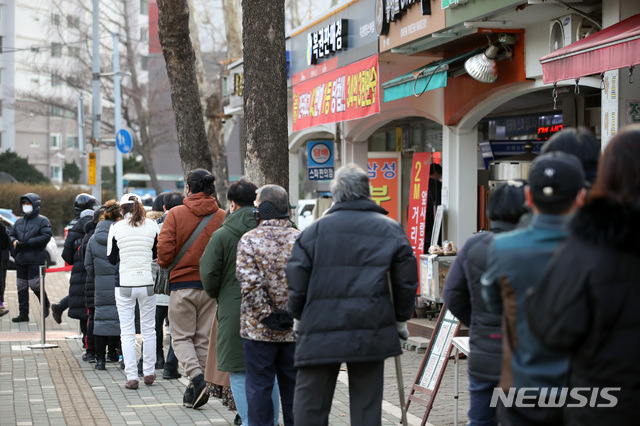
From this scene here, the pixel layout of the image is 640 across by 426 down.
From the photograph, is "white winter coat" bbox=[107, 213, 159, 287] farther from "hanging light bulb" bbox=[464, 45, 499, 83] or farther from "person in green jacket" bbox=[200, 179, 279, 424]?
"hanging light bulb" bbox=[464, 45, 499, 83]

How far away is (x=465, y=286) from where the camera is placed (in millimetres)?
4672

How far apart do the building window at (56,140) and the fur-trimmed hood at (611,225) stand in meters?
61.9

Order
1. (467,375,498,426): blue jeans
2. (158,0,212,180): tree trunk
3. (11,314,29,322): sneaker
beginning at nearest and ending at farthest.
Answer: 1. (467,375,498,426): blue jeans
2. (158,0,212,180): tree trunk
3. (11,314,29,322): sneaker

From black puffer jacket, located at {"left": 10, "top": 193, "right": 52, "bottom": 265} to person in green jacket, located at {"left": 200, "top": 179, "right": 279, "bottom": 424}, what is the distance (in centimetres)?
763

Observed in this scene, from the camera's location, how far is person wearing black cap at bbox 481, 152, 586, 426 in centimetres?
300

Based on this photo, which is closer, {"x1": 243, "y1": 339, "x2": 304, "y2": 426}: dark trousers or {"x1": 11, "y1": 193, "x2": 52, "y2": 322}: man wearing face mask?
{"x1": 243, "y1": 339, "x2": 304, "y2": 426}: dark trousers

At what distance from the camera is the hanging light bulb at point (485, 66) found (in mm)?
9584

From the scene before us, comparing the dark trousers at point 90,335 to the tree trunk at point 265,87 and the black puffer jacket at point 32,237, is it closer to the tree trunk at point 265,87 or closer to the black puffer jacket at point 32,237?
the tree trunk at point 265,87

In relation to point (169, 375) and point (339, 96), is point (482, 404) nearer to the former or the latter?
point (169, 375)

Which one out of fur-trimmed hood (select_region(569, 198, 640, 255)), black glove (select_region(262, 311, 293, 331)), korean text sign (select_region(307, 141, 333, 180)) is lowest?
black glove (select_region(262, 311, 293, 331))

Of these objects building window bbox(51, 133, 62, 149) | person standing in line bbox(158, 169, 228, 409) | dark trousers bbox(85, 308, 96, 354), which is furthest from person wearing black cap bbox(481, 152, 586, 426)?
building window bbox(51, 133, 62, 149)

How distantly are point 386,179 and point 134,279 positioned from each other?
23.7 ft

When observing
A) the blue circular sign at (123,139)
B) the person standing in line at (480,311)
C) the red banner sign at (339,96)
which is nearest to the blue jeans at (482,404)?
the person standing in line at (480,311)

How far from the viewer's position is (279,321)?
5516mm
